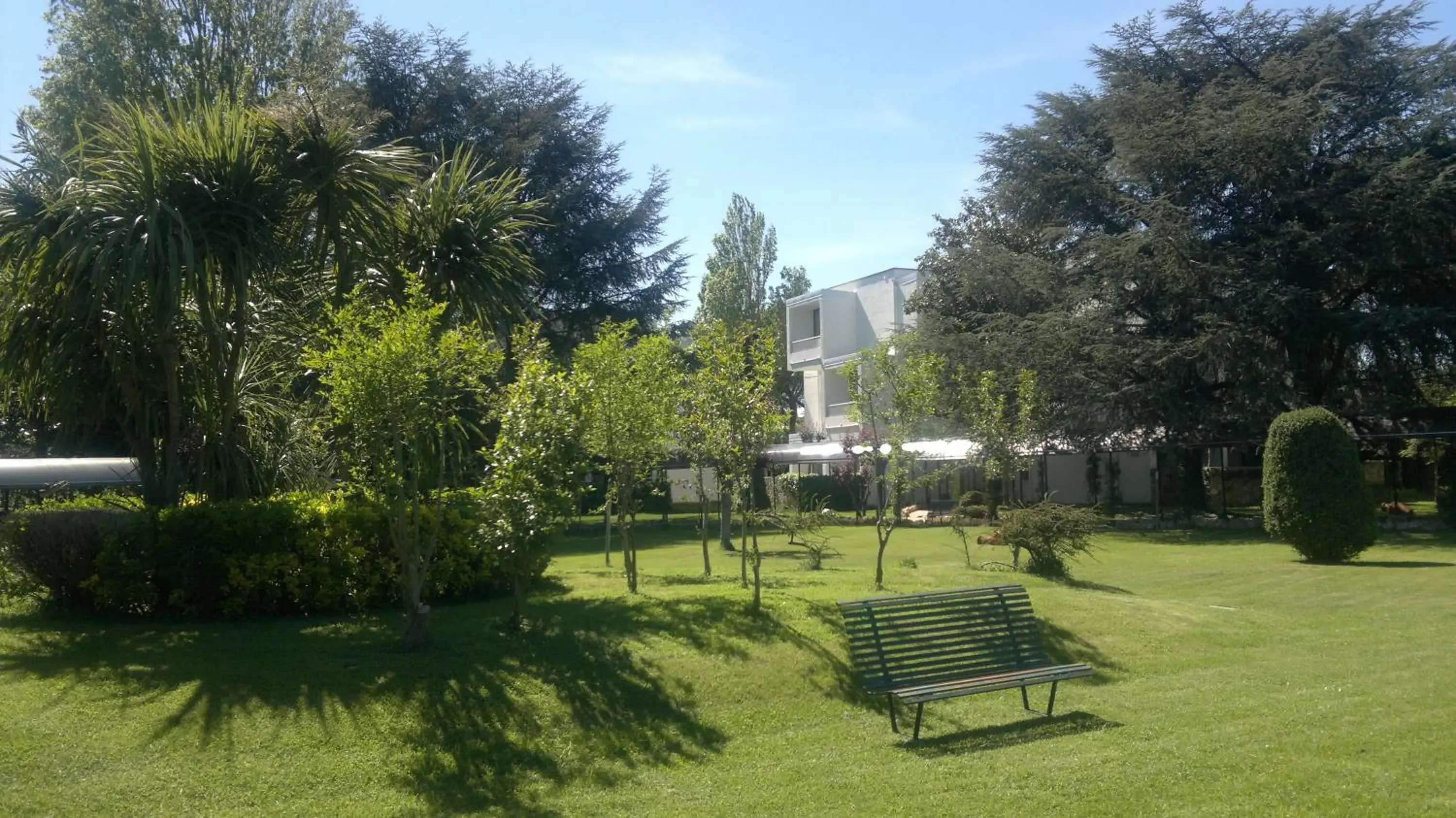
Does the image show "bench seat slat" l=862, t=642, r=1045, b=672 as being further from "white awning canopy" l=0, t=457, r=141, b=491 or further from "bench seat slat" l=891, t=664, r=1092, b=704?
"white awning canopy" l=0, t=457, r=141, b=491

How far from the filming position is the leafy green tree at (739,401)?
12.2 meters

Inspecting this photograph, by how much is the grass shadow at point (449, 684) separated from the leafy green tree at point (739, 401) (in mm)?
2632

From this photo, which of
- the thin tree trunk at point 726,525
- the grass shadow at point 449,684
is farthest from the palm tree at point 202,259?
the thin tree trunk at point 726,525

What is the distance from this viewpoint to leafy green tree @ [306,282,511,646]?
8.70 m

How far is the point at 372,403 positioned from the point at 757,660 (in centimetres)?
364

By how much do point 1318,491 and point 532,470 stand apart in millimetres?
16130

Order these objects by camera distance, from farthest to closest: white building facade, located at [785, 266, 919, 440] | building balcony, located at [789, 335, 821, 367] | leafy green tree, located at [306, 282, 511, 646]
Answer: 1. building balcony, located at [789, 335, 821, 367]
2. white building facade, located at [785, 266, 919, 440]
3. leafy green tree, located at [306, 282, 511, 646]

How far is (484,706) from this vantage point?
26.2 ft

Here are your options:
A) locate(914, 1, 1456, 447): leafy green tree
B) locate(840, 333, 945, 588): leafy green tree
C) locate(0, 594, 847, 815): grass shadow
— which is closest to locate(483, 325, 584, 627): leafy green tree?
locate(0, 594, 847, 815): grass shadow

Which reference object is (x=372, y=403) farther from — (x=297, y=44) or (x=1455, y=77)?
(x=1455, y=77)

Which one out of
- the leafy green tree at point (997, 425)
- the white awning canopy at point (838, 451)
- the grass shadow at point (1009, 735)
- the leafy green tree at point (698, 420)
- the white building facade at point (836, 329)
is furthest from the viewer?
the white building facade at point (836, 329)

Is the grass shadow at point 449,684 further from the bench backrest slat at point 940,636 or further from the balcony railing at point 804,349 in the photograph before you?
the balcony railing at point 804,349

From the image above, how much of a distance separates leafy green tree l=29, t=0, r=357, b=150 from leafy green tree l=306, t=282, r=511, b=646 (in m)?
18.9

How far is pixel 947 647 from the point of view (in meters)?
8.73
